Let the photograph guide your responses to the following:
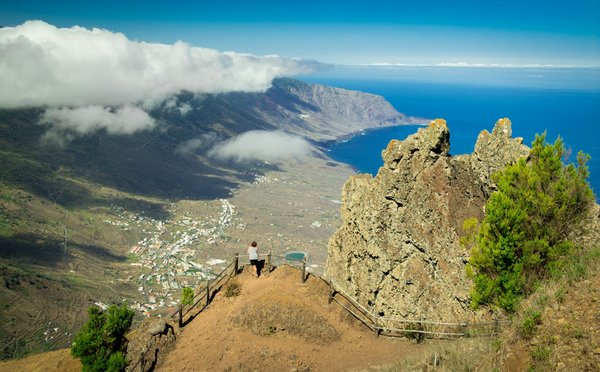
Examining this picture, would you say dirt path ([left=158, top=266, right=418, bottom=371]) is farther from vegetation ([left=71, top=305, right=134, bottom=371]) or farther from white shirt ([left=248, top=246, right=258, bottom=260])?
vegetation ([left=71, top=305, right=134, bottom=371])

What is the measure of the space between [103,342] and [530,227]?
25912 mm

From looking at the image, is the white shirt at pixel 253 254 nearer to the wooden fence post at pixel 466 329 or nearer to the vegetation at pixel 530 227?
the wooden fence post at pixel 466 329

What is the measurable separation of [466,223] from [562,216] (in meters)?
6.29

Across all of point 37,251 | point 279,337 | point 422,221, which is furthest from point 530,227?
point 37,251

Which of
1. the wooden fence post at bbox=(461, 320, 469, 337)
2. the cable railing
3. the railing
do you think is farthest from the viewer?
the cable railing

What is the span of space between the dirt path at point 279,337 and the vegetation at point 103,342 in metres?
3.88

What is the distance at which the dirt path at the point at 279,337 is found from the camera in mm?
20109

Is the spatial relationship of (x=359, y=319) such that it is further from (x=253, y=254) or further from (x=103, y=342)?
(x=103, y=342)

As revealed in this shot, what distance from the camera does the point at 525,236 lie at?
60.1 ft

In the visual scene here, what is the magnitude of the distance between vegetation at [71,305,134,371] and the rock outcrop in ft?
47.7

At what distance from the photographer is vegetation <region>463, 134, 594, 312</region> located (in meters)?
17.9

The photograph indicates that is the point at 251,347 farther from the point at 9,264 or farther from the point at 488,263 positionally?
the point at 9,264

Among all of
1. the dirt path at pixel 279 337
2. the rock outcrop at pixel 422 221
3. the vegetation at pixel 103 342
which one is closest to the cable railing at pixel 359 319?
the dirt path at pixel 279 337

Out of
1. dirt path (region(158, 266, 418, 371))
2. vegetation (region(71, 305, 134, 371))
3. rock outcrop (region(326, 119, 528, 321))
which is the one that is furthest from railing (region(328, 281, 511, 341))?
vegetation (region(71, 305, 134, 371))
